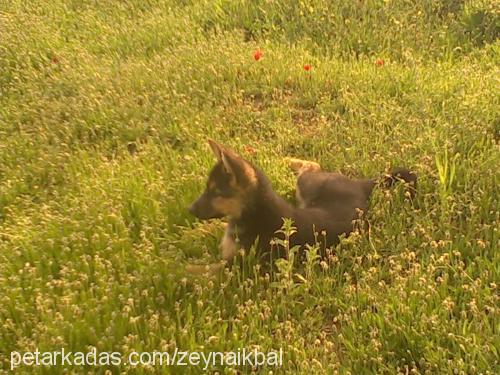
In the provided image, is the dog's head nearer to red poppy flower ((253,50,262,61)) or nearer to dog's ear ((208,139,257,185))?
dog's ear ((208,139,257,185))

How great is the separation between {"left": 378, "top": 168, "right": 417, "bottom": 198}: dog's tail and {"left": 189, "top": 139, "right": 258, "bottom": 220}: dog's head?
1089 mm

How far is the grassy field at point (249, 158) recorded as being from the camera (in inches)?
152

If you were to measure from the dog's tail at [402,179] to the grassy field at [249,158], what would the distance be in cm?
8

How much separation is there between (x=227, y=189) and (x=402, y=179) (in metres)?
1.37

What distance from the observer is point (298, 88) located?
713 cm

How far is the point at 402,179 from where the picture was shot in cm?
498

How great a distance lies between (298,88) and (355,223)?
274cm

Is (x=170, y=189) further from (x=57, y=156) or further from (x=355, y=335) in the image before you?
(x=355, y=335)

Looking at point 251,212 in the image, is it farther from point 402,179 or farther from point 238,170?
point 402,179

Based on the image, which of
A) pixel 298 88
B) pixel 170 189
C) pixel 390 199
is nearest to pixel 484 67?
pixel 298 88

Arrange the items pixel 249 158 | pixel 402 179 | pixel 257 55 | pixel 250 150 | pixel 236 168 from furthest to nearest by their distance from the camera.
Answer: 1. pixel 257 55
2. pixel 250 150
3. pixel 249 158
4. pixel 402 179
5. pixel 236 168

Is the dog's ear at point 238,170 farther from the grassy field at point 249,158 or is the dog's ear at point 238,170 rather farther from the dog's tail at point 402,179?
the dog's tail at point 402,179

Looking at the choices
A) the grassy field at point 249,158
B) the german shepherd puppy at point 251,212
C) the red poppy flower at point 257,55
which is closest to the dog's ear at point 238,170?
the german shepherd puppy at point 251,212

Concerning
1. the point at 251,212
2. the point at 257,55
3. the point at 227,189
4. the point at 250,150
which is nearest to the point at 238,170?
the point at 227,189
